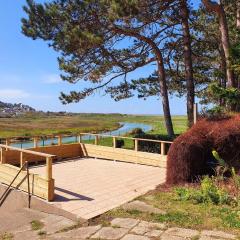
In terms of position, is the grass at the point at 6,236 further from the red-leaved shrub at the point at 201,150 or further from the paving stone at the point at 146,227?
the red-leaved shrub at the point at 201,150

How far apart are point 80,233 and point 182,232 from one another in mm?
1826

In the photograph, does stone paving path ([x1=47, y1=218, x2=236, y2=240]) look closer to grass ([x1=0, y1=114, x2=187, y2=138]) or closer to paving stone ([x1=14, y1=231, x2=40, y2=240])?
paving stone ([x1=14, y1=231, x2=40, y2=240])

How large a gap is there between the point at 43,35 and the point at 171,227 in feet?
48.9

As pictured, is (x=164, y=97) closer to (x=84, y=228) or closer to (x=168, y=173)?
(x=168, y=173)

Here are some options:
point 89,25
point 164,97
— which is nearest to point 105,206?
point 89,25

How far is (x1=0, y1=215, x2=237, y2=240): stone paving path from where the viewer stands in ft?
23.0

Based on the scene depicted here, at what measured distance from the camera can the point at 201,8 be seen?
2245cm

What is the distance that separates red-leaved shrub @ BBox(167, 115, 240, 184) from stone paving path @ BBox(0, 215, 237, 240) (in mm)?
3248

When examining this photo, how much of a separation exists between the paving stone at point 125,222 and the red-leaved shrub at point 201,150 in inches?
126

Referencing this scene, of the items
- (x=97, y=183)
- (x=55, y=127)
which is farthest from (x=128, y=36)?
(x=55, y=127)

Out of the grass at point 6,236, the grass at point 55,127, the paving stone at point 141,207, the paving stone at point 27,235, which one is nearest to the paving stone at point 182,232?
the paving stone at point 141,207

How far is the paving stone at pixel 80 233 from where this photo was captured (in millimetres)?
7383

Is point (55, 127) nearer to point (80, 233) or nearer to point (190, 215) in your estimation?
point (190, 215)

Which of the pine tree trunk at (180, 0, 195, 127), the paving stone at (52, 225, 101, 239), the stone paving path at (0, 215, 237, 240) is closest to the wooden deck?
the paving stone at (52, 225, 101, 239)
